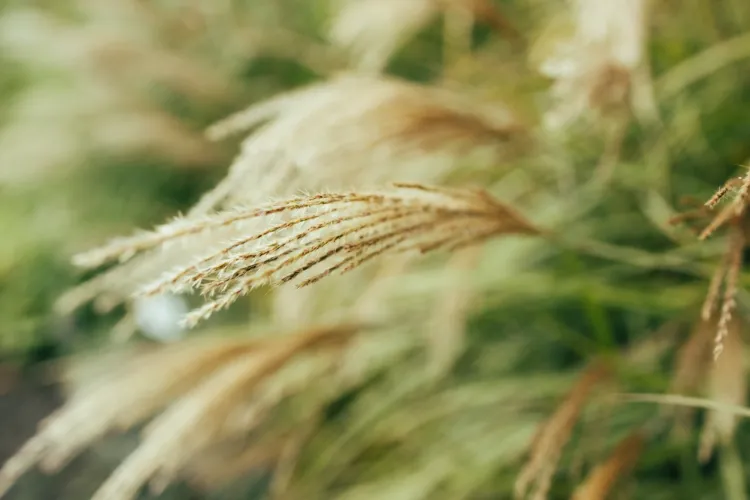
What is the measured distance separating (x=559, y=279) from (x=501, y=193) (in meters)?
0.34

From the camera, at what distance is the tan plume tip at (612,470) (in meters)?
0.78

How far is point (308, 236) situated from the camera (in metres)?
0.48

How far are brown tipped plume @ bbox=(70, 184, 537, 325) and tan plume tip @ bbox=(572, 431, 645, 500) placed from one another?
0.32 m

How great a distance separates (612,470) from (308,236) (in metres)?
0.54

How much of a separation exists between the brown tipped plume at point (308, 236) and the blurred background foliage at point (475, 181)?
0.89 ft

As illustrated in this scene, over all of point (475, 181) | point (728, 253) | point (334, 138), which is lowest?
point (728, 253)

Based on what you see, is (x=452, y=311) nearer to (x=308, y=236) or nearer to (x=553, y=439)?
(x=553, y=439)

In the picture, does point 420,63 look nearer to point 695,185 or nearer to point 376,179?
point 695,185

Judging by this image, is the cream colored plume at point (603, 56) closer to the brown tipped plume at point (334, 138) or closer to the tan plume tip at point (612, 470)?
the brown tipped plume at point (334, 138)


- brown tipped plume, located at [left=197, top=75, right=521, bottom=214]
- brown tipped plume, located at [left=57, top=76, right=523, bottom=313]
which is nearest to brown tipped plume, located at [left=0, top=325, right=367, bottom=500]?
brown tipped plume, located at [left=57, top=76, right=523, bottom=313]

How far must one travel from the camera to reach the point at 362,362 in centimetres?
144

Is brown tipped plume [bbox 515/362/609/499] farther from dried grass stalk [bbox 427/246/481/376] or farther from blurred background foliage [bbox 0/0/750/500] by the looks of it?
dried grass stalk [bbox 427/246/481/376]

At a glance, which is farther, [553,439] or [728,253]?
[553,439]

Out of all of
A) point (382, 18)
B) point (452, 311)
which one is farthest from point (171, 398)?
point (382, 18)
